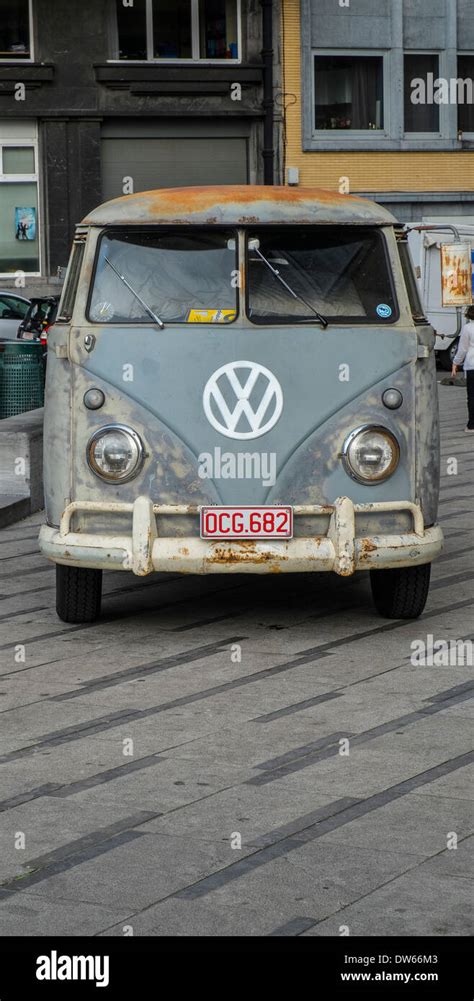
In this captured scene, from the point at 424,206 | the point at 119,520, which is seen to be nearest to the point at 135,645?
the point at 119,520

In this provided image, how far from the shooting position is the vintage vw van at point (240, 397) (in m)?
7.88

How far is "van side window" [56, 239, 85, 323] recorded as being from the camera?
840cm

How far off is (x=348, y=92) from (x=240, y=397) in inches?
1150

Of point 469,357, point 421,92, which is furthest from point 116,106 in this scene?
point 469,357

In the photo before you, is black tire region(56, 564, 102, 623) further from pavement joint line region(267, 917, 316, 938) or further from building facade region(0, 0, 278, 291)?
building facade region(0, 0, 278, 291)

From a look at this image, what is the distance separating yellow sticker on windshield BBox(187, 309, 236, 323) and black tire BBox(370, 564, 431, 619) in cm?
154

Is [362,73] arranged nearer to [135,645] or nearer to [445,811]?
[135,645]

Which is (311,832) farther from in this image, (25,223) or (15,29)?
(15,29)

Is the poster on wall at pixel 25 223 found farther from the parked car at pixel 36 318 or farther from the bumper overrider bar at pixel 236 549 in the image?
the bumper overrider bar at pixel 236 549

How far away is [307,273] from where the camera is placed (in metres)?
8.29

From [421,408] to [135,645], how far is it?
5.94 feet

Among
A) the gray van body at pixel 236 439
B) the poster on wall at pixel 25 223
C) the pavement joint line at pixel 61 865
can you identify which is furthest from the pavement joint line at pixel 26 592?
the poster on wall at pixel 25 223

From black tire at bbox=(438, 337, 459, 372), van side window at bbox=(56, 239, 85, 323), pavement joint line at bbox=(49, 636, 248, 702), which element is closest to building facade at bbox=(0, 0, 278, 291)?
black tire at bbox=(438, 337, 459, 372)

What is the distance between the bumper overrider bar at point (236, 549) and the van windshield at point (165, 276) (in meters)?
0.98
